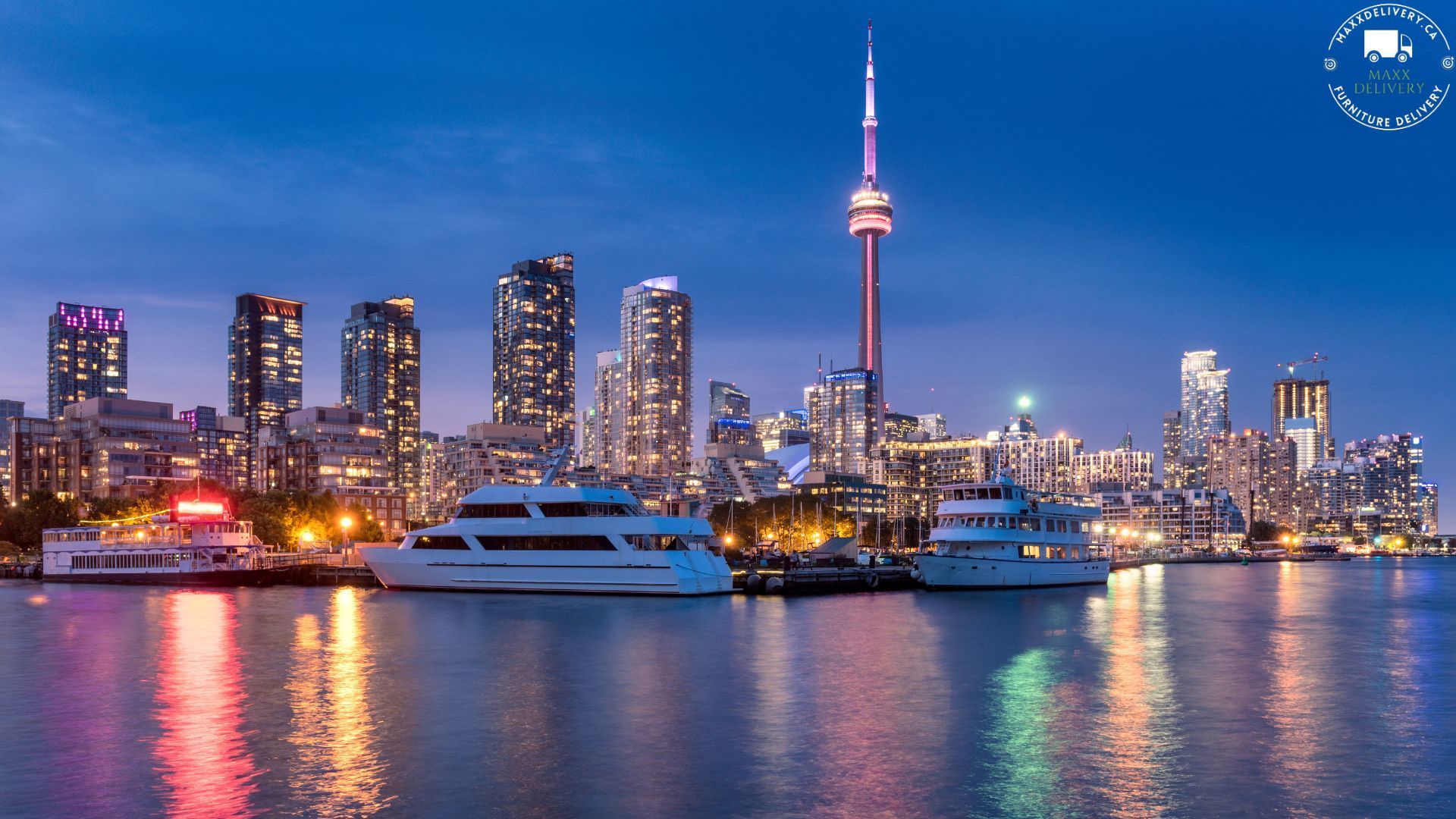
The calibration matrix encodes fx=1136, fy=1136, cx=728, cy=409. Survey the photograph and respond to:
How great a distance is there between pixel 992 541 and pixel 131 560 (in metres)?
75.9

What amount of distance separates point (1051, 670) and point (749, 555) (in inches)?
3773

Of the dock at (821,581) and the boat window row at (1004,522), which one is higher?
the boat window row at (1004,522)

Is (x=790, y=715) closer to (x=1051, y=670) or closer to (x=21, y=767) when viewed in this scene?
(x=1051, y=670)

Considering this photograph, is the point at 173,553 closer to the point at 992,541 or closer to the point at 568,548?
the point at 568,548

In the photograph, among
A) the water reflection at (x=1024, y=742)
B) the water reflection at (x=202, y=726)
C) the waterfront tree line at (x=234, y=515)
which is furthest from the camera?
the waterfront tree line at (x=234, y=515)

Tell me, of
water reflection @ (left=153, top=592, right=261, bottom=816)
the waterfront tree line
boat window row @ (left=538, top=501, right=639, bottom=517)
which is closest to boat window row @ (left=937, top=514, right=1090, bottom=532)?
boat window row @ (left=538, top=501, right=639, bottom=517)

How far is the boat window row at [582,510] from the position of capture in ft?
258

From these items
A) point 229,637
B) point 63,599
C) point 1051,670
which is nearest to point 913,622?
point 1051,670

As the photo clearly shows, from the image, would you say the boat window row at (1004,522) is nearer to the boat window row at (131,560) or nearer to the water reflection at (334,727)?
the water reflection at (334,727)

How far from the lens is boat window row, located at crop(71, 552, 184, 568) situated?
100750 mm

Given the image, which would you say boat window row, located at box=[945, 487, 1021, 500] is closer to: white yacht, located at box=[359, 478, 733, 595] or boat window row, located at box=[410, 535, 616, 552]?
white yacht, located at box=[359, 478, 733, 595]

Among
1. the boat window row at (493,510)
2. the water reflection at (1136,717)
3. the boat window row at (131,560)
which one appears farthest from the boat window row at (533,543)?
the water reflection at (1136,717)

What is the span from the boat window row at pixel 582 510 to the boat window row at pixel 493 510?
5.41 feet

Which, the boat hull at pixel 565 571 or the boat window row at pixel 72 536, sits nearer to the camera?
the boat hull at pixel 565 571
